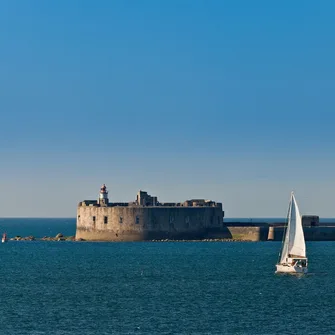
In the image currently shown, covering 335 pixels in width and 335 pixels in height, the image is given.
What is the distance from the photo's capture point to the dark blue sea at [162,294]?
3925 cm

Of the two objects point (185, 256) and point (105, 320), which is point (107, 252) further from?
point (105, 320)

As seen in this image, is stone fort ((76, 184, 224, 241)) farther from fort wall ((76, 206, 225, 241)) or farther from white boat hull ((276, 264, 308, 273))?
white boat hull ((276, 264, 308, 273))

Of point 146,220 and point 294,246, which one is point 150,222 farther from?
point 294,246

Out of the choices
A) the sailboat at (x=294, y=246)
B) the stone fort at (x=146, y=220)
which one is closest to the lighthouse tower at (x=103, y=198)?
the stone fort at (x=146, y=220)

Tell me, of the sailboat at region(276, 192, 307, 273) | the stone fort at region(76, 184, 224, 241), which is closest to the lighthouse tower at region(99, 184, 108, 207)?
the stone fort at region(76, 184, 224, 241)

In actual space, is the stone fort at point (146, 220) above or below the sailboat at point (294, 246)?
above

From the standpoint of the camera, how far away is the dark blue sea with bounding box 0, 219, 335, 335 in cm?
3925

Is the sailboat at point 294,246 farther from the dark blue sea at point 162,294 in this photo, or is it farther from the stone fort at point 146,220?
the stone fort at point 146,220

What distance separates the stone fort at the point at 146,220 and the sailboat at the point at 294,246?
31.0 meters

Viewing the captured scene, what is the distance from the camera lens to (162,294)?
49781 millimetres

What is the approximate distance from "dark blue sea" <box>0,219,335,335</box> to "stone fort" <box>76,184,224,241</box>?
8997mm

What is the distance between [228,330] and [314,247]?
54.9 metres

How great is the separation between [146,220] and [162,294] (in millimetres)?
42892

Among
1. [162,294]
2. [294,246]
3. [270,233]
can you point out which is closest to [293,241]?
[294,246]
